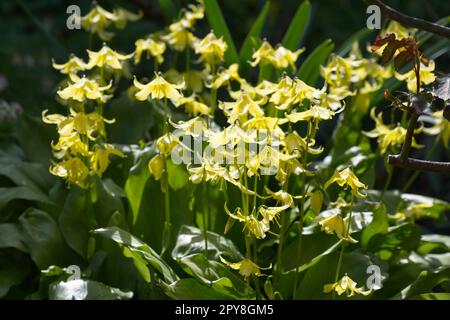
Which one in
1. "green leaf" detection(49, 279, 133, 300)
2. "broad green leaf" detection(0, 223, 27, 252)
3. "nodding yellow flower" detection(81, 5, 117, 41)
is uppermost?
"nodding yellow flower" detection(81, 5, 117, 41)

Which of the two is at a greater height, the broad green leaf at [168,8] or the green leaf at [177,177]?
the broad green leaf at [168,8]

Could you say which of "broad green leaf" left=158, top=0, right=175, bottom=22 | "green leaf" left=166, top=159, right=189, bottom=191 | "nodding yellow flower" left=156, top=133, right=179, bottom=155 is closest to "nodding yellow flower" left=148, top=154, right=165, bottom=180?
"nodding yellow flower" left=156, top=133, right=179, bottom=155

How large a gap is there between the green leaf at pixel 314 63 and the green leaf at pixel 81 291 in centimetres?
81

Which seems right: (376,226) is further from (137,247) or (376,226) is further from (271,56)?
(137,247)

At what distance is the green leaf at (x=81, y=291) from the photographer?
5.90 feet

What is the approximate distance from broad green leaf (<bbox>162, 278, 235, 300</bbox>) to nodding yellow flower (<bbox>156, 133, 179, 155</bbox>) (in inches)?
11.0

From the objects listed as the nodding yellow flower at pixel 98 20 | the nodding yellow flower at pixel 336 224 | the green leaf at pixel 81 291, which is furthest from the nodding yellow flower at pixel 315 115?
the nodding yellow flower at pixel 98 20

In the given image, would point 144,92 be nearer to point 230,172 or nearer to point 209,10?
point 230,172

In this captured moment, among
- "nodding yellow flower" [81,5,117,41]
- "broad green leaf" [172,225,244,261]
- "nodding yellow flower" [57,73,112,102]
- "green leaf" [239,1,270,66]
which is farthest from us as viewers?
"green leaf" [239,1,270,66]

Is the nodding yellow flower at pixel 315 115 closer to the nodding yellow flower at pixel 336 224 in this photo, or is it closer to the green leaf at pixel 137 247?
the nodding yellow flower at pixel 336 224

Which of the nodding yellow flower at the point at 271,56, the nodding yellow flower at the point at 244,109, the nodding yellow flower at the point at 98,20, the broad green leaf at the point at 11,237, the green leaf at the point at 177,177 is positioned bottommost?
the broad green leaf at the point at 11,237

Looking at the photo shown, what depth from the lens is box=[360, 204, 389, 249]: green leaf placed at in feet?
6.34

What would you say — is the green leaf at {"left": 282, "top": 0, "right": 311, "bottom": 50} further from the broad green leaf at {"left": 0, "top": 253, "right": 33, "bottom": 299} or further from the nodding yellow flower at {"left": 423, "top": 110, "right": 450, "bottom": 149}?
the broad green leaf at {"left": 0, "top": 253, "right": 33, "bottom": 299}
